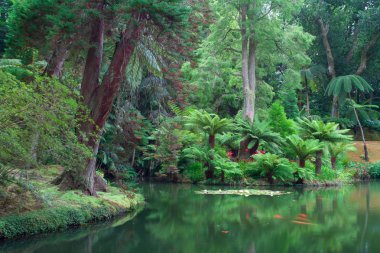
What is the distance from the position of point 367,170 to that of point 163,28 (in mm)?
17982

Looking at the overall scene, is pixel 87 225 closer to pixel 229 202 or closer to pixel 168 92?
pixel 229 202

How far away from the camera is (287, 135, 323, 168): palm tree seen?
59.7 ft

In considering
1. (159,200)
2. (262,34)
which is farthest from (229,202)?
(262,34)

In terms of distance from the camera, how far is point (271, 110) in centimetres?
2244

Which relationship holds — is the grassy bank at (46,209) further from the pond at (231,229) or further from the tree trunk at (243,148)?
the tree trunk at (243,148)

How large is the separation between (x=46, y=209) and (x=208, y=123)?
443 inches

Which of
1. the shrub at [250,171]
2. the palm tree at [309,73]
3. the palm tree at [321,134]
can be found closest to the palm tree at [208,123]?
the shrub at [250,171]

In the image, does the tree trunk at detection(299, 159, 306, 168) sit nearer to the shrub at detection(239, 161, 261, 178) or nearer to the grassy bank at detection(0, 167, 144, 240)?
the shrub at detection(239, 161, 261, 178)

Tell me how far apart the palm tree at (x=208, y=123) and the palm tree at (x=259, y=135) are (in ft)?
2.45

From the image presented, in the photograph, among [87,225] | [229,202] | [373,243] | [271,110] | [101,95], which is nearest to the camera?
[373,243]

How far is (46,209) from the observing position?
7.98 m

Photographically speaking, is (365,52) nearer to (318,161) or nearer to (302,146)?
(318,161)

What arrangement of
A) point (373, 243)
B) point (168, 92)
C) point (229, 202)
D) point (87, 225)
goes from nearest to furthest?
point (373, 243), point (87, 225), point (229, 202), point (168, 92)

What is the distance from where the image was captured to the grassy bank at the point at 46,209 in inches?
288
